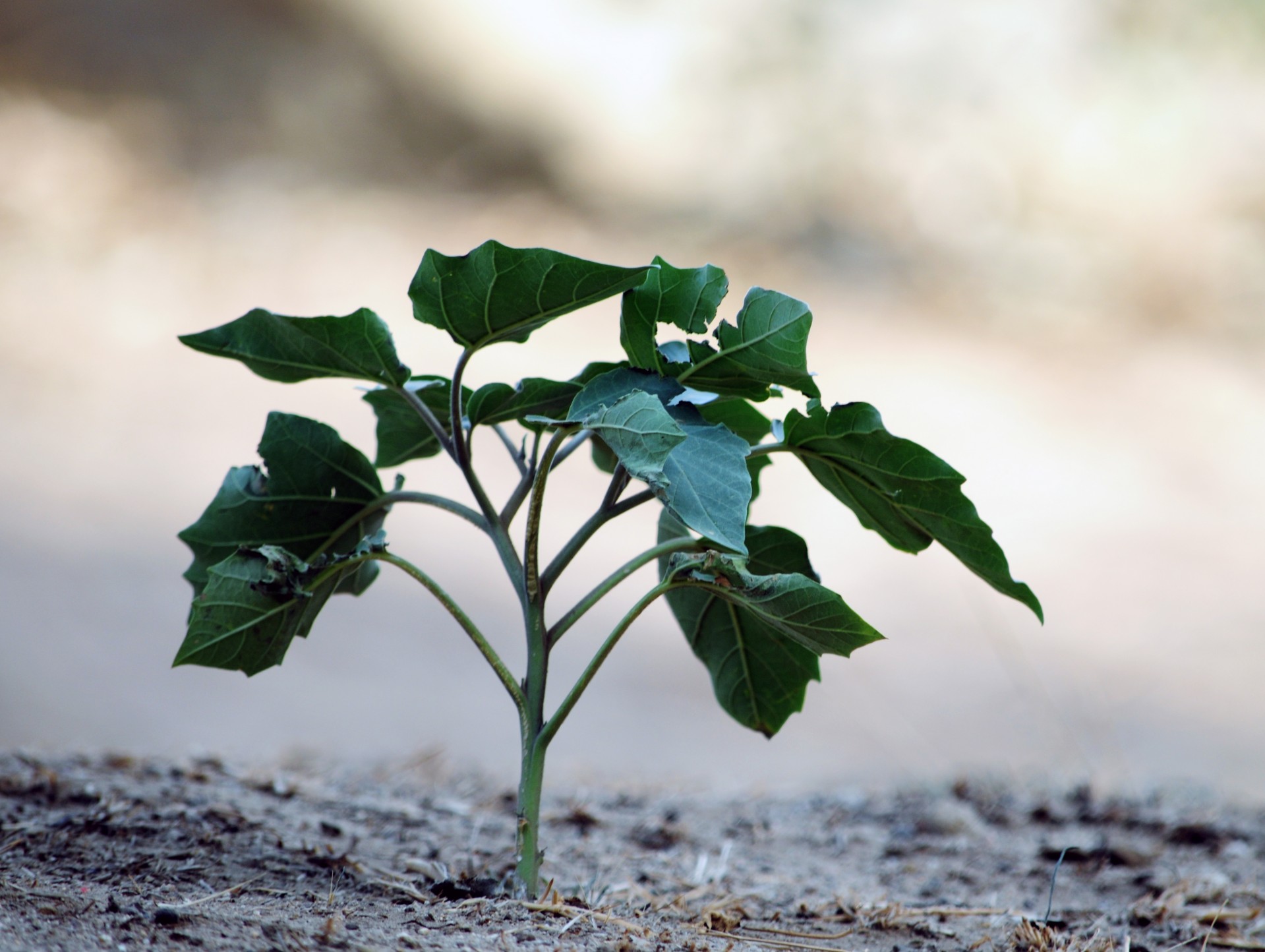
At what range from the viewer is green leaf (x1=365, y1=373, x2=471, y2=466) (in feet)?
3.88

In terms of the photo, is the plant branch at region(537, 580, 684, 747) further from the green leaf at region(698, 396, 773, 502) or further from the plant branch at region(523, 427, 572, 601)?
the green leaf at region(698, 396, 773, 502)

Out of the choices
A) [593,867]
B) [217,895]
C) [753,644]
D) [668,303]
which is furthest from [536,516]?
[593,867]

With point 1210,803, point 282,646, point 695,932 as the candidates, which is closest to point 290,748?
point 282,646

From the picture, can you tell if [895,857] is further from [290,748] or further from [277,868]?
[290,748]

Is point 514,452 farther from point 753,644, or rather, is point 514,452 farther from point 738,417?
point 753,644

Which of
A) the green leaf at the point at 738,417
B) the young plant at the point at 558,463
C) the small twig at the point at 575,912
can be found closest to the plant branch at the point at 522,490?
the young plant at the point at 558,463

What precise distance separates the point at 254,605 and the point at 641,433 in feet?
1.64

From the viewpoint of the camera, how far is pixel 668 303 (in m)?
1.00

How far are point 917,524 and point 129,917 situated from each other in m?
0.90

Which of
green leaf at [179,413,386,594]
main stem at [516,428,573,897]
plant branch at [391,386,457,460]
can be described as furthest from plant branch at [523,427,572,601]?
green leaf at [179,413,386,594]

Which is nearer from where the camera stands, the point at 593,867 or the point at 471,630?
the point at 471,630

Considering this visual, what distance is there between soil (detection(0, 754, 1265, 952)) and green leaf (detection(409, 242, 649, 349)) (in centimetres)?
61

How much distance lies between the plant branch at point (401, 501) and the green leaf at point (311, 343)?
142mm

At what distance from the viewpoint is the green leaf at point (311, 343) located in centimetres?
101
